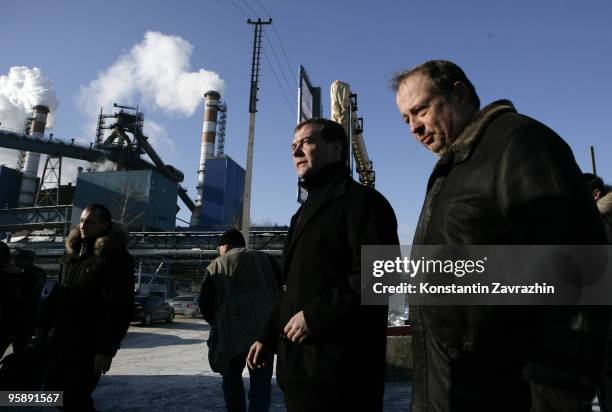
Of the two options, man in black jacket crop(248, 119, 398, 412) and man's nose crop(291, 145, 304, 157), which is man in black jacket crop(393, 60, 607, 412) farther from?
man's nose crop(291, 145, 304, 157)

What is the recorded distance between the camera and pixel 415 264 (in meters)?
1.43

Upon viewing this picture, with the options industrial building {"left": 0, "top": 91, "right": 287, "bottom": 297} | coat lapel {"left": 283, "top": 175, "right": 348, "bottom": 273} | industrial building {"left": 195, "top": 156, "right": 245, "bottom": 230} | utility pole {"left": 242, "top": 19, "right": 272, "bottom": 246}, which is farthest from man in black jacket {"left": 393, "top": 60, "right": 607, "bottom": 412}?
industrial building {"left": 195, "top": 156, "right": 245, "bottom": 230}

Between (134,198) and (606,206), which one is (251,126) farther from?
(134,198)

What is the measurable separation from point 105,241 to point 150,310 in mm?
14591

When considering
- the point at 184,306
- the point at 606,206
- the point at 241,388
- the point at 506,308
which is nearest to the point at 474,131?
the point at 506,308

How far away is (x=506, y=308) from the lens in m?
1.18

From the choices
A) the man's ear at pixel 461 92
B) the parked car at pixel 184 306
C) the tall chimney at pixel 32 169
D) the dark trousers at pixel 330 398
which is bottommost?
the parked car at pixel 184 306

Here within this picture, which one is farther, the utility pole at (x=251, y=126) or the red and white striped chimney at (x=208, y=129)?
the red and white striped chimney at (x=208, y=129)

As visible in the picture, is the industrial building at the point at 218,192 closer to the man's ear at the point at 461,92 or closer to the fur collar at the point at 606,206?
the fur collar at the point at 606,206

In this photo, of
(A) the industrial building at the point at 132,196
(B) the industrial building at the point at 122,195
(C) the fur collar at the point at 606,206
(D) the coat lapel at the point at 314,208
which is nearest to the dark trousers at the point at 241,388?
(D) the coat lapel at the point at 314,208

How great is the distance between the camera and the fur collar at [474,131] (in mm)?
1335

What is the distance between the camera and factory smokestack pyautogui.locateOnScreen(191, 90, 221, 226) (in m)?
47.5

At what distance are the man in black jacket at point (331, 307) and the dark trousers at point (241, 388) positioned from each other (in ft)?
4.21

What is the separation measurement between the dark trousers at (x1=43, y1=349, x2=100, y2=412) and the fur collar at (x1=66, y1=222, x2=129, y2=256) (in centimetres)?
72
